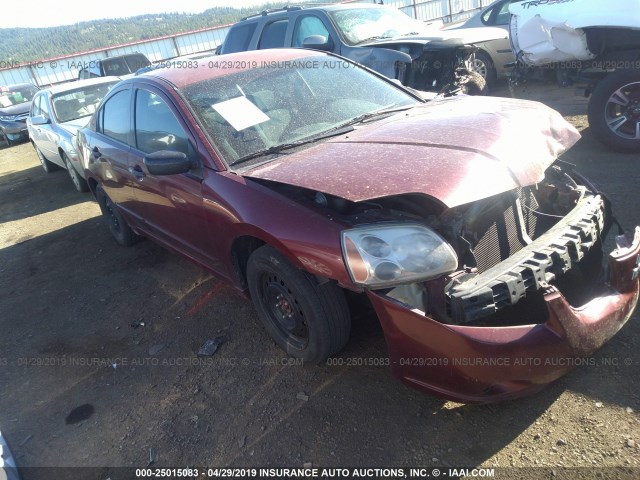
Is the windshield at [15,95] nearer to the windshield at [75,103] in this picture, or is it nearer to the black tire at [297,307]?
the windshield at [75,103]

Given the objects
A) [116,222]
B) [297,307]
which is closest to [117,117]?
[116,222]

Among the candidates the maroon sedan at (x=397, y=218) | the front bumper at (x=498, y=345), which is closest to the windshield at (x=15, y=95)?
the maroon sedan at (x=397, y=218)

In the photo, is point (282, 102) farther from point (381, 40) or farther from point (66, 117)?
point (66, 117)

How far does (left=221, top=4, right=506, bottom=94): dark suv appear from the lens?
6621mm

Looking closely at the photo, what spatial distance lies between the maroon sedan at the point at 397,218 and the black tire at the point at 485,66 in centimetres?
516

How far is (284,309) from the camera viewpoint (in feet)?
9.27

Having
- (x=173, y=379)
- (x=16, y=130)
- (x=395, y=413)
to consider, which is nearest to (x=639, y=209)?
(x=395, y=413)

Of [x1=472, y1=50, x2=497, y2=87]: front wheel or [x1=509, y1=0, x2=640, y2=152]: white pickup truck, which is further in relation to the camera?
[x1=472, y1=50, x2=497, y2=87]: front wheel

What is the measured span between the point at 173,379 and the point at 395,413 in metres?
1.44

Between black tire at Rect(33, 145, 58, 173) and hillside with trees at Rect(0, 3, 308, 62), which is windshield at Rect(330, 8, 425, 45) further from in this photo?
hillside with trees at Rect(0, 3, 308, 62)

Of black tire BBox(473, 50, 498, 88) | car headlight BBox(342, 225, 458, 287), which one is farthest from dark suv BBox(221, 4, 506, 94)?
car headlight BBox(342, 225, 458, 287)

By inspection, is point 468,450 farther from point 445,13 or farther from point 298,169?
point 445,13

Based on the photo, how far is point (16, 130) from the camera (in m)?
13.8

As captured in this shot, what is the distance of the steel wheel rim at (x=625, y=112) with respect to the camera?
4758mm
